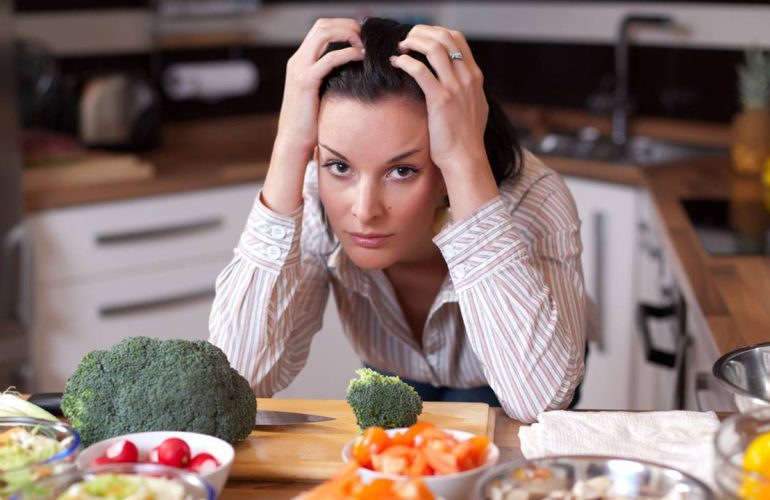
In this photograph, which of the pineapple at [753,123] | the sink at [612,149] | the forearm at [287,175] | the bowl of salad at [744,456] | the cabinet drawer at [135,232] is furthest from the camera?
the sink at [612,149]

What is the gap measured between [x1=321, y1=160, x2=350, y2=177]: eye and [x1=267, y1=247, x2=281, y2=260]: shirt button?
0.15m

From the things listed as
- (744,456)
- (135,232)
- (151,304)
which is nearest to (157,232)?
A: (135,232)

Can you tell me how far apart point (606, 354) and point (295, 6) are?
1756 millimetres

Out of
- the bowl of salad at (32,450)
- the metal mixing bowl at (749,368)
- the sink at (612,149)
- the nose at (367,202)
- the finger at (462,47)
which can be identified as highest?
the finger at (462,47)

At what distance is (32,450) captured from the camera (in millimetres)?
1095

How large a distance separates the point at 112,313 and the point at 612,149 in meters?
1.55

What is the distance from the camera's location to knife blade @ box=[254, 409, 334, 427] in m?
1.36

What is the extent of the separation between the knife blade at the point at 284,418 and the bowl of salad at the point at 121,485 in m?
0.33

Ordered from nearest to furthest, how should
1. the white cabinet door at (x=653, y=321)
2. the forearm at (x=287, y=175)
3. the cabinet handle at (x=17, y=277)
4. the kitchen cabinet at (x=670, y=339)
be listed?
1. the forearm at (x=287, y=175)
2. the kitchen cabinet at (x=670, y=339)
3. the white cabinet door at (x=653, y=321)
4. the cabinet handle at (x=17, y=277)

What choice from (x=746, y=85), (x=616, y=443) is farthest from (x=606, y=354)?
(x=616, y=443)

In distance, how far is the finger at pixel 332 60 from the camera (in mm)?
1543

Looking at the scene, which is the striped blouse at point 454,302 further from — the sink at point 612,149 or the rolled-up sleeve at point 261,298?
the sink at point 612,149

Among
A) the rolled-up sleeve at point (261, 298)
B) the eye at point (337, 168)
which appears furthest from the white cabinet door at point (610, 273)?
the eye at point (337, 168)

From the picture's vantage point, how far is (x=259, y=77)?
409cm
